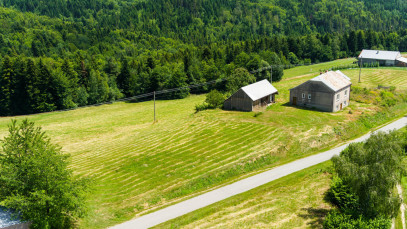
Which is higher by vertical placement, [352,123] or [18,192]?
[18,192]

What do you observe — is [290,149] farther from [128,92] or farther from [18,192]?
[128,92]

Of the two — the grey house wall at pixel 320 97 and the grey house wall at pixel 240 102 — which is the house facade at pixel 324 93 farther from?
the grey house wall at pixel 240 102

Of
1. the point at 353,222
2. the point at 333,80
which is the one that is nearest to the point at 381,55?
the point at 333,80

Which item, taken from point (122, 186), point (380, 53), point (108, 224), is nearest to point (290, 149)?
point (122, 186)

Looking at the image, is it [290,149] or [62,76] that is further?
[62,76]

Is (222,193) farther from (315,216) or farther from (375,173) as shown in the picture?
(375,173)

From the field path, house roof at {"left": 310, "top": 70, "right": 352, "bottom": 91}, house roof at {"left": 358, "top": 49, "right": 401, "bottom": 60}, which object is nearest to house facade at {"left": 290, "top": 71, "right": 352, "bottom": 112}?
house roof at {"left": 310, "top": 70, "right": 352, "bottom": 91}
